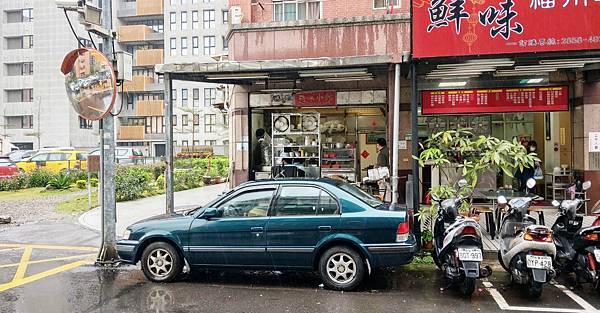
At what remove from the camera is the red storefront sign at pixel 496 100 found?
11594mm

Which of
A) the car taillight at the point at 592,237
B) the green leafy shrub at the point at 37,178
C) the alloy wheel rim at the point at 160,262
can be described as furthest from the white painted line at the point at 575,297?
the green leafy shrub at the point at 37,178

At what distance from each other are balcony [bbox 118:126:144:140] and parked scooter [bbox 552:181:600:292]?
45.1 m

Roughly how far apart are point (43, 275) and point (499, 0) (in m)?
8.89

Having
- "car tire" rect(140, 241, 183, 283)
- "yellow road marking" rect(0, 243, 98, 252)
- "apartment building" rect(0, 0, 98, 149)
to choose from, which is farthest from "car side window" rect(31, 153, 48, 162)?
"car tire" rect(140, 241, 183, 283)

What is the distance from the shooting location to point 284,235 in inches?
258

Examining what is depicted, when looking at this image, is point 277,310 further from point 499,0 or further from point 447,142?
point 499,0

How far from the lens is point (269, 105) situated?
13.0 m

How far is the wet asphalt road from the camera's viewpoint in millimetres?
5844

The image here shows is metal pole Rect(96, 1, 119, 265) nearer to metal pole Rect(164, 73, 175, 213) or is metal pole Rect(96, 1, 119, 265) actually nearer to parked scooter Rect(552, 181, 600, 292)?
metal pole Rect(164, 73, 175, 213)

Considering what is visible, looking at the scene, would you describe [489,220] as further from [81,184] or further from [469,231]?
[81,184]

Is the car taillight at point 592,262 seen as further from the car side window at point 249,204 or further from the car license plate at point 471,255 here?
the car side window at point 249,204

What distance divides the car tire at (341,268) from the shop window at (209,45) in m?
45.1

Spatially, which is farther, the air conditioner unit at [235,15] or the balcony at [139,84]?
the balcony at [139,84]

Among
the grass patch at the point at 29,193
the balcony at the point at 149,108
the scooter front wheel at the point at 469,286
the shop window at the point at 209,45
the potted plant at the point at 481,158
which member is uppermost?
the shop window at the point at 209,45
